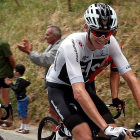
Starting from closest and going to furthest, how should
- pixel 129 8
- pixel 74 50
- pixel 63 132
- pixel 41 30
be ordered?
1. pixel 74 50
2. pixel 63 132
3. pixel 129 8
4. pixel 41 30

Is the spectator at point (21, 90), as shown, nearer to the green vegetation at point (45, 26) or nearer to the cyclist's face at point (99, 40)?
the green vegetation at point (45, 26)

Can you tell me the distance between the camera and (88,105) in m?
2.87

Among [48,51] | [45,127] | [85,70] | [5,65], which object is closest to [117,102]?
[85,70]

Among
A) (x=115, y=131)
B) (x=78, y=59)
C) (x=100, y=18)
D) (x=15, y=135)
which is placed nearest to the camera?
(x=115, y=131)

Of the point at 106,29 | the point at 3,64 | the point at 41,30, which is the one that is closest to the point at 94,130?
the point at 106,29

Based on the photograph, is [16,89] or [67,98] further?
[16,89]

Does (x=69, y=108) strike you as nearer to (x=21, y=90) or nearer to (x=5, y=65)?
(x=21, y=90)

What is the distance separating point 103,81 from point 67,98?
3.06 meters

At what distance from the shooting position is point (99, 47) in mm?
3123

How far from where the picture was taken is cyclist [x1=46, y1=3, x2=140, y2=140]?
2990 millimetres

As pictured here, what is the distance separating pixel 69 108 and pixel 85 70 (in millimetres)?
476

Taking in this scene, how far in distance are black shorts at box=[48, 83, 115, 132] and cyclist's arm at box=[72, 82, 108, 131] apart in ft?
1.07

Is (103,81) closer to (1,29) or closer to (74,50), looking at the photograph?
(74,50)

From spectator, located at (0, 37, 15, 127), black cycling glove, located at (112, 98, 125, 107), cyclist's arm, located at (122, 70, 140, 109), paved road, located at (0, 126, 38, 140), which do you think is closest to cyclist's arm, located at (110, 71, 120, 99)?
black cycling glove, located at (112, 98, 125, 107)
